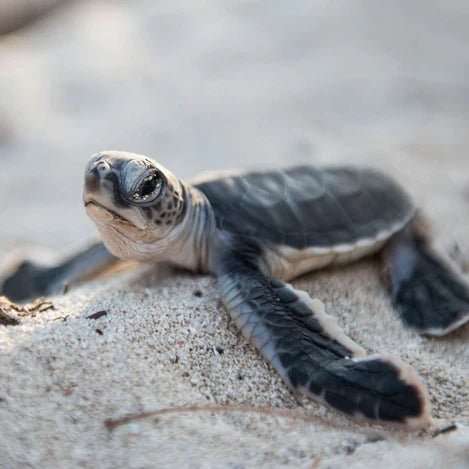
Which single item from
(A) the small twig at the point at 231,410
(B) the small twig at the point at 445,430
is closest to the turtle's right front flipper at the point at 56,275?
(A) the small twig at the point at 231,410

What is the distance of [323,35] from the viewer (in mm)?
5836

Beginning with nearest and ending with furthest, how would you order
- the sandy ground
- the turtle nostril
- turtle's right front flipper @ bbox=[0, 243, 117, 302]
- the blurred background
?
the sandy ground → the turtle nostril → turtle's right front flipper @ bbox=[0, 243, 117, 302] → the blurred background

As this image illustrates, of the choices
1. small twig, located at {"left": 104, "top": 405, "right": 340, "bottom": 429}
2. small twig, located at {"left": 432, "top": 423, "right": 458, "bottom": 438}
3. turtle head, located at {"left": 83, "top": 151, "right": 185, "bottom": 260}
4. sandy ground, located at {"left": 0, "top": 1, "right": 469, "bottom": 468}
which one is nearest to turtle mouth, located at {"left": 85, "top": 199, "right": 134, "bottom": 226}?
turtle head, located at {"left": 83, "top": 151, "right": 185, "bottom": 260}

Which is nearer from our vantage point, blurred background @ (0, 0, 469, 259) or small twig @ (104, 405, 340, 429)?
small twig @ (104, 405, 340, 429)

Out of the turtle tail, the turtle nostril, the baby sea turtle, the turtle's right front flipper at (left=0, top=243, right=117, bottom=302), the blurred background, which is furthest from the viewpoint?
the blurred background

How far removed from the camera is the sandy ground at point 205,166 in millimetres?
1470

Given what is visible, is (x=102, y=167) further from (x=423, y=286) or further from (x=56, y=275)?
(x=423, y=286)

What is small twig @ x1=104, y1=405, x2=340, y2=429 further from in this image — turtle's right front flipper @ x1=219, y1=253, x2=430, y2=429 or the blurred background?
the blurred background

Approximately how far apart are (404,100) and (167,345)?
3.74m

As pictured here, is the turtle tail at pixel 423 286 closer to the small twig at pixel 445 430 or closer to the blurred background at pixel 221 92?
the small twig at pixel 445 430

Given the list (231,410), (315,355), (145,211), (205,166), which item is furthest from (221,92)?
(231,410)

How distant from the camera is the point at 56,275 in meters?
2.56

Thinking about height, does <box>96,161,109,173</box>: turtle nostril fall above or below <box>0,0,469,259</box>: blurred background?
above

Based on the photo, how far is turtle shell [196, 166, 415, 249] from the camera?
2166mm
